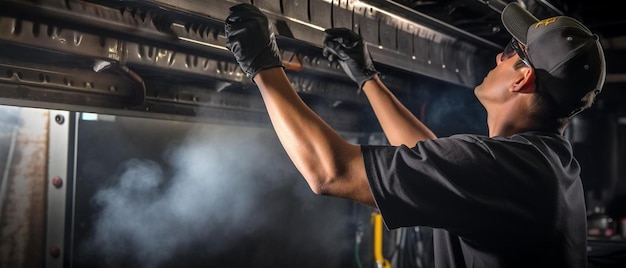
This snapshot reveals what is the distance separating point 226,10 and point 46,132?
723 mm

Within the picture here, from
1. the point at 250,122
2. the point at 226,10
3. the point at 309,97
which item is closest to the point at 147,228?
the point at 250,122

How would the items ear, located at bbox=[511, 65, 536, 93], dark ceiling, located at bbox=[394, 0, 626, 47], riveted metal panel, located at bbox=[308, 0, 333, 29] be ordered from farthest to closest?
dark ceiling, located at bbox=[394, 0, 626, 47] < riveted metal panel, located at bbox=[308, 0, 333, 29] < ear, located at bbox=[511, 65, 536, 93]

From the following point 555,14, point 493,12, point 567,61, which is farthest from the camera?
point 555,14

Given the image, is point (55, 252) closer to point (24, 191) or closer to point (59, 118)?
point (24, 191)

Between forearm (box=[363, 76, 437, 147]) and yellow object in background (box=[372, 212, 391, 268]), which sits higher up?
forearm (box=[363, 76, 437, 147])

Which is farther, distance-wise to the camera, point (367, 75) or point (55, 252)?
point (367, 75)

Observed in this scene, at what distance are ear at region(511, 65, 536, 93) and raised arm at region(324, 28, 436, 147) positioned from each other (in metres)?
0.46

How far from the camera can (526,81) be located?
138cm

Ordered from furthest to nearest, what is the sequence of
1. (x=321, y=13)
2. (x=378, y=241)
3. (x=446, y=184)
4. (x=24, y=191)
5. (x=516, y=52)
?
(x=378, y=241)
(x=321, y=13)
(x=24, y=191)
(x=516, y=52)
(x=446, y=184)

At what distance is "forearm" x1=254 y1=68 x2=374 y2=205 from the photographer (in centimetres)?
115

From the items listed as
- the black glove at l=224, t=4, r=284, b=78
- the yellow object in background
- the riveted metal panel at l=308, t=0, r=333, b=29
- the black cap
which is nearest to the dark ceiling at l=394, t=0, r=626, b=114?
the riveted metal panel at l=308, t=0, r=333, b=29

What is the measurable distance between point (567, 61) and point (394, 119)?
65 centimetres

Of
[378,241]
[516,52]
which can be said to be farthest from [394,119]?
[378,241]

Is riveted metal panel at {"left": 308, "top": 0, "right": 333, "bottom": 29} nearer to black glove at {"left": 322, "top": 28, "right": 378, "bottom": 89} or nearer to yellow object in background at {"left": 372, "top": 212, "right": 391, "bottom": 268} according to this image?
black glove at {"left": 322, "top": 28, "right": 378, "bottom": 89}
